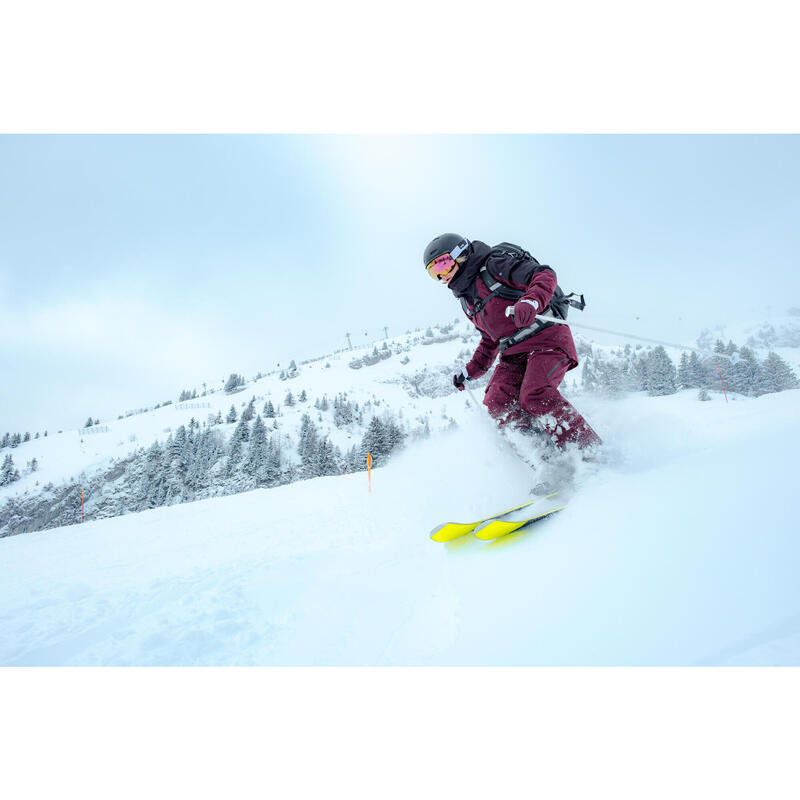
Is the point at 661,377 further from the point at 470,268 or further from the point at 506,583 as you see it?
the point at 506,583

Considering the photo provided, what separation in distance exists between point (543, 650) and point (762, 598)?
59 centimetres

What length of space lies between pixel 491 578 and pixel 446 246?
8.45 ft

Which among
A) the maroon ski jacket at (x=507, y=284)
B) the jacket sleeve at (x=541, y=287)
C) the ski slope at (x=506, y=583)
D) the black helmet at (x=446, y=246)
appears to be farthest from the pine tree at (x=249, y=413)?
the jacket sleeve at (x=541, y=287)

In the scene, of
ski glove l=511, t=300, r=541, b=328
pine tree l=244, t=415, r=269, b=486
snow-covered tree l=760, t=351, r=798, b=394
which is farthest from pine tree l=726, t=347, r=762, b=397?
pine tree l=244, t=415, r=269, b=486

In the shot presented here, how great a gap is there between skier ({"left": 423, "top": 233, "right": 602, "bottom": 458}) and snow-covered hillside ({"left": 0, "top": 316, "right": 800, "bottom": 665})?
39 centimetres

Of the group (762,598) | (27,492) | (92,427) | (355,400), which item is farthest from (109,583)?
(92,427)

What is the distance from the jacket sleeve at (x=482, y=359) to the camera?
354 centimetres

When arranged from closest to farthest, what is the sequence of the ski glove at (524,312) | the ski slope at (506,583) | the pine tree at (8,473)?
the ski slope at (506,583) < the ski glove at (524,312) < the pine tree at (8,473)

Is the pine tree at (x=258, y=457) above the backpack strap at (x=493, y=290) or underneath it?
underneath

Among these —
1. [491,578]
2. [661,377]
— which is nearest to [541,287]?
[491,578]

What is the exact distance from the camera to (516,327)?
2.81 metres

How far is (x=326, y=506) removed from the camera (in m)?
5.23

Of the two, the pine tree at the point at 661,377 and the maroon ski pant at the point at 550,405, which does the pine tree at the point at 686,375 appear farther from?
the maroon ski pant at the point at 550,405

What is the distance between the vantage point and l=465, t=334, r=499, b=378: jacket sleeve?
354 centimetres
